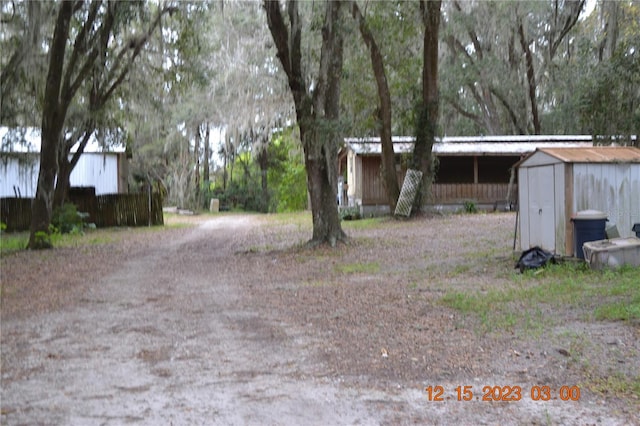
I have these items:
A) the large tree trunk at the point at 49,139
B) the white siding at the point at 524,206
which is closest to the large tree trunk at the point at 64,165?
the large tree trunk at the point at 49,139

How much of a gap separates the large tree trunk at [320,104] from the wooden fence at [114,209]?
49.4 feet

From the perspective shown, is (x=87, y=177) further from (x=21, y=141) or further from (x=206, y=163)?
(x=206, y=163)

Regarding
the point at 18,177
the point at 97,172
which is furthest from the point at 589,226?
the point at 97,172

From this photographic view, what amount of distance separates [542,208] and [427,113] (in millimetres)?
12963

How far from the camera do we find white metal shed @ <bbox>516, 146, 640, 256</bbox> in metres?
11.7

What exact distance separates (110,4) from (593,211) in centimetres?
1269

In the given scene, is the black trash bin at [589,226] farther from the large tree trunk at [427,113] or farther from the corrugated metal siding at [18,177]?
the corrugated metal siding at [18,177]

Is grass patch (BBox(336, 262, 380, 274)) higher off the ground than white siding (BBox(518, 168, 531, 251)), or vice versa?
white siding (BBox(518, 168, 531, 251))

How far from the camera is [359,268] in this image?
13859 mm

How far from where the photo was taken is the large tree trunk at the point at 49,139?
17789 millimetres

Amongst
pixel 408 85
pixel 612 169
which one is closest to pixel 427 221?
pixel 408 85

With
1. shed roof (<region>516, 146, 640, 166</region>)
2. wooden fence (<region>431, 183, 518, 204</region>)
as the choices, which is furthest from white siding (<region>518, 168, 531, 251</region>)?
wooden fence (<region>431, 183, 518, 204</region>)

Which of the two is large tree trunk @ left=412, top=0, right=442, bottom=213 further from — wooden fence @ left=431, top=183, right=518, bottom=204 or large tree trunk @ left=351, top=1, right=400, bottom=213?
wooden fence @ left=431, top=183, right=518, bottom=204
